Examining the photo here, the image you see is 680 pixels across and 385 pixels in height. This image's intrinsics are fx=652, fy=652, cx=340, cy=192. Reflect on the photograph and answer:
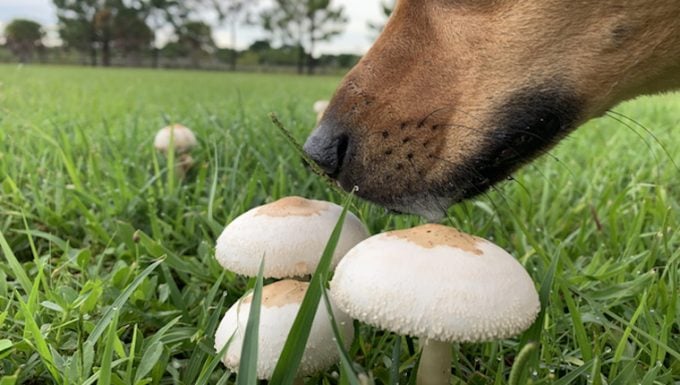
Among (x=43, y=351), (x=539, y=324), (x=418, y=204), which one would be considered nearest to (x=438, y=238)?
(x=539, y=324)

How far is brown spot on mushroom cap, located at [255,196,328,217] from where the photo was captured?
1413 mm

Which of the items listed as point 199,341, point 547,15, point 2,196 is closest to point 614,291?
point 547,15

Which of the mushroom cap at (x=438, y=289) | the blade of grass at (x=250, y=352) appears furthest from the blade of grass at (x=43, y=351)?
the mushroom cap at (x=438, y=289)

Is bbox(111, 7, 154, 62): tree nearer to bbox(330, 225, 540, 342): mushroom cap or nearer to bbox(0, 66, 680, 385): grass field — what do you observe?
bbox(0, 66, 680, 385): grass field

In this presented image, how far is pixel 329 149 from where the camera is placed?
1.71 metres

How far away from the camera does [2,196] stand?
2.29 meters

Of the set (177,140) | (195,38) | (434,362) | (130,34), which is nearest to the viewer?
(434,362)

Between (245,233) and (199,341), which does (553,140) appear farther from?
(199,341)

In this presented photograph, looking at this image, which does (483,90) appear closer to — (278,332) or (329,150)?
(329,150)

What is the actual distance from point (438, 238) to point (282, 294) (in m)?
0.32

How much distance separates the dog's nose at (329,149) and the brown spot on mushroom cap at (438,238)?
0.55 meters

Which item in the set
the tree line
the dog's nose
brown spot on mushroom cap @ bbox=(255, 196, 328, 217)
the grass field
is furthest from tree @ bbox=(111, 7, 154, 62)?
brown spot on mushroom cap @ bbox=(255, 196, 328, 217)

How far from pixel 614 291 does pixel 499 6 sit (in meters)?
0.80

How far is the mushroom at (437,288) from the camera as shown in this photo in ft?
3.39
